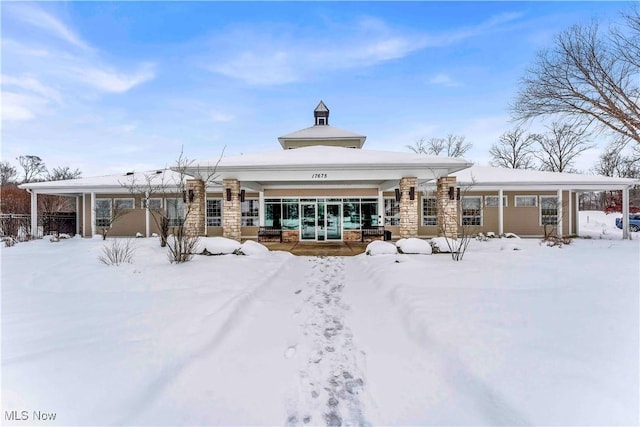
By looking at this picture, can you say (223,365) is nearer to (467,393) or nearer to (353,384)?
(353,384)

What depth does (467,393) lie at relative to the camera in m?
2.73

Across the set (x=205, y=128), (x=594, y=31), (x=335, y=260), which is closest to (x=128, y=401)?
(x=335, y=260)

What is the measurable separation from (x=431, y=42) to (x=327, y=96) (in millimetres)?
15055

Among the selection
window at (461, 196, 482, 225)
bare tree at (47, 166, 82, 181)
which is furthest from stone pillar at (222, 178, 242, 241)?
bare tree at (47, 166, 82, 181)

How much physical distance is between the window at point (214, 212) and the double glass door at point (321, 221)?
15.8 feet

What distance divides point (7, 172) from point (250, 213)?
52.7m

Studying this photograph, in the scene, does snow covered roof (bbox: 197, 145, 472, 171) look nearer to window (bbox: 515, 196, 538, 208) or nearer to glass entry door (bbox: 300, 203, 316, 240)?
glass entry door (bbox: 300, 203, 316, 240)

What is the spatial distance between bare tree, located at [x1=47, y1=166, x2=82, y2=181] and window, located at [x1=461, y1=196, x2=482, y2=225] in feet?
165

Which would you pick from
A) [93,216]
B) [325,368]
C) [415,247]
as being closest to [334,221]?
[415,247]

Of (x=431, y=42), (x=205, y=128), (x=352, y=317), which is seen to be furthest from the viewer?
(x=205, y=128)

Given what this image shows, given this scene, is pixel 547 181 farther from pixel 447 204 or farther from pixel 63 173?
pixel 63 173

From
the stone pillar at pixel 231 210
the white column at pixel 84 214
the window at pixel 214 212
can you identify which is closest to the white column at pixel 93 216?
the white column at pixel 84 214

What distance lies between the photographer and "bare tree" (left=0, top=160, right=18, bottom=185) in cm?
4578

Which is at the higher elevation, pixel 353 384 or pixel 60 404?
pixel 60 404
